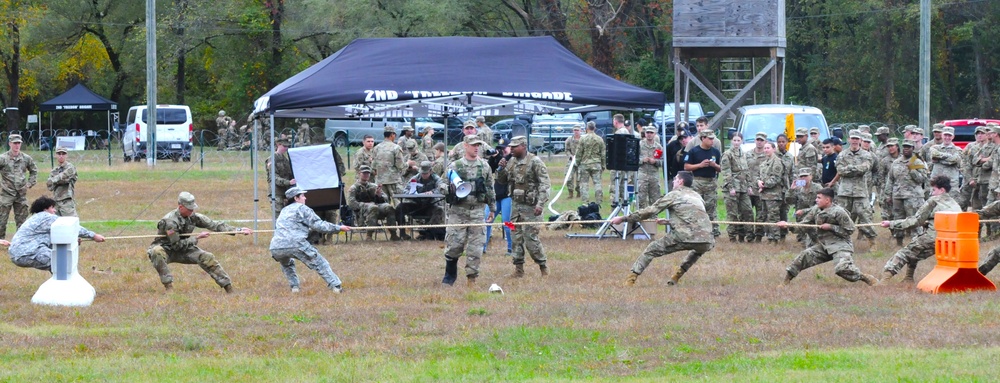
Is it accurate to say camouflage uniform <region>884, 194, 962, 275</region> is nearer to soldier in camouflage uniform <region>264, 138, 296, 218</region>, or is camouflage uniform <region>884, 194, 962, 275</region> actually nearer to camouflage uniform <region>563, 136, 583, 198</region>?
soldier in camouflage uniform <region>264, 138, 296, 218</region>

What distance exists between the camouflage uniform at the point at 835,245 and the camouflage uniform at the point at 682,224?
1.10m

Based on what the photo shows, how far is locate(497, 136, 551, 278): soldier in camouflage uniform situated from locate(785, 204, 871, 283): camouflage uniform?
2900mm

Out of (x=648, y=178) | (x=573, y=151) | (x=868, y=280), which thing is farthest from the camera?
(x=573, y=151)

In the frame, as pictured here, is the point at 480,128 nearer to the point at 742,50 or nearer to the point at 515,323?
the point at 742,50

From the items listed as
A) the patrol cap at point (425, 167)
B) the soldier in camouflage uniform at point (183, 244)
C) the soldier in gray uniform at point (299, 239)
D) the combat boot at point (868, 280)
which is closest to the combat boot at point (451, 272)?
the soldier in gray uniform at point (299, 239)

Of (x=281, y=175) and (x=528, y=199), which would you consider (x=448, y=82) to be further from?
(x=528, y=199)

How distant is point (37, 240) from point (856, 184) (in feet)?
35.2

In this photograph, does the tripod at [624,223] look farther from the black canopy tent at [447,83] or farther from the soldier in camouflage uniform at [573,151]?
the soldier in camouflage uniform at [573,151]

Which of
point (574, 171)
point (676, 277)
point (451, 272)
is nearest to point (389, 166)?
point (451, 272)

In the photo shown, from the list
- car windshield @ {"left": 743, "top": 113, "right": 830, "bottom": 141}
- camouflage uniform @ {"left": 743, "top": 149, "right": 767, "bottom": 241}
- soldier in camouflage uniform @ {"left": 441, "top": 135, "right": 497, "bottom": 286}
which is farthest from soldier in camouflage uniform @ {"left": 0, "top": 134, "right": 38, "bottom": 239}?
car windshield @ {"left": 743, "top": 113, "right": 830, "bottom": 141}

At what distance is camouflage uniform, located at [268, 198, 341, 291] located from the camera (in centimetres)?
1267

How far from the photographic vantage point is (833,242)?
12.9 metres

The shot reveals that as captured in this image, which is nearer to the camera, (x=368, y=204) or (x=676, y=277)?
(x=676, y=277)

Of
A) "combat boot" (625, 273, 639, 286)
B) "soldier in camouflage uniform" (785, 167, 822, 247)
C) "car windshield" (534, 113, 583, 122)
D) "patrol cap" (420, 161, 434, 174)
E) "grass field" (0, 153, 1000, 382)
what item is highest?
"car windshield" (534, 113, 583, 122)
